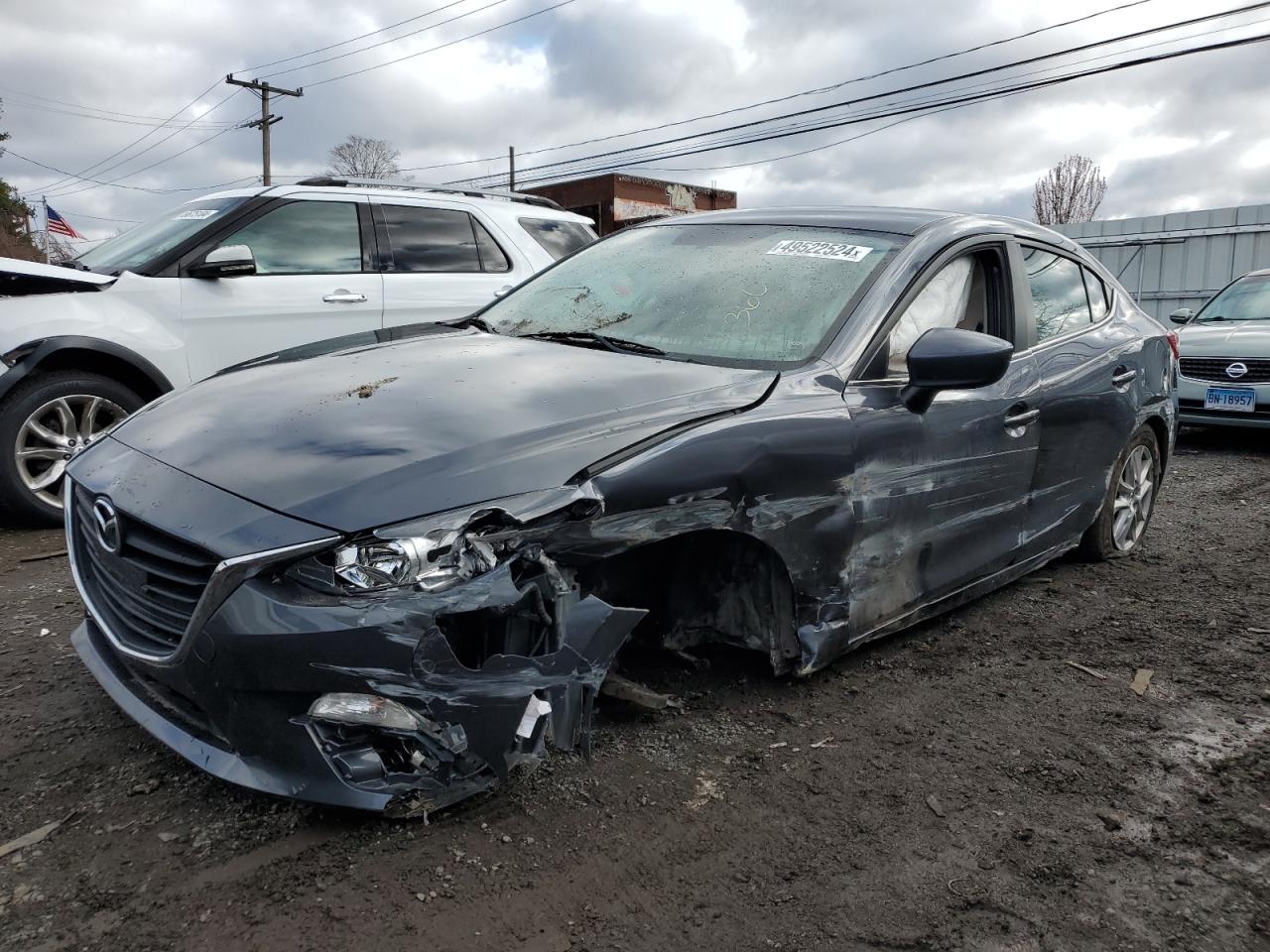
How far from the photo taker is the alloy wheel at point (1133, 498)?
4688 mm

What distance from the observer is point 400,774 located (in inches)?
81.3

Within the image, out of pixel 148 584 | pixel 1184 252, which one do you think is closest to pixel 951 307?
pixel 148 584

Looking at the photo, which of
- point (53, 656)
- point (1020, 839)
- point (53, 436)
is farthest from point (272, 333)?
point (1020, 839)

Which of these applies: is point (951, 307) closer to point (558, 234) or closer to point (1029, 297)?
point (1029, 297)

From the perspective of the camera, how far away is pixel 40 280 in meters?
4.82

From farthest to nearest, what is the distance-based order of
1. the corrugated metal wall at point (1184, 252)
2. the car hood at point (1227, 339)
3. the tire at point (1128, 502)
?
the corrugated metal wall at point (1184, 252)
the car hood at point (1227, 339)
the tire at point (1128, 502)

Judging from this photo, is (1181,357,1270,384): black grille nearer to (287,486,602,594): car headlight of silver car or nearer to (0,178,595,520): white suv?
(0,178,595,520): white suv

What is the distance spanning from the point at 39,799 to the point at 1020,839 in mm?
2398

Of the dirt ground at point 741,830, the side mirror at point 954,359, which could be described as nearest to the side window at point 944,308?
the side mirror at point 954,359

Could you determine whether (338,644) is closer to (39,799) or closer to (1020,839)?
(39,799)

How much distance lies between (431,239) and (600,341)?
3402 mm

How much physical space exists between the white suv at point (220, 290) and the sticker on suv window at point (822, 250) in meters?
3.03

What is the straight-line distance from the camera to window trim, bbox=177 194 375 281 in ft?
17.2

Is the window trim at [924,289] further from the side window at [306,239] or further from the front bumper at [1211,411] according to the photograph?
the front bumper at [1211,411]
